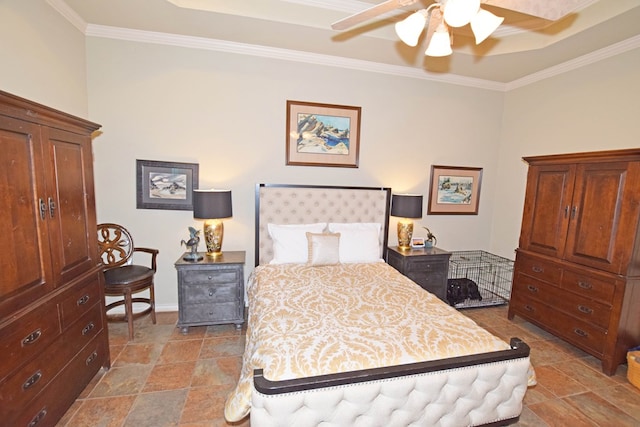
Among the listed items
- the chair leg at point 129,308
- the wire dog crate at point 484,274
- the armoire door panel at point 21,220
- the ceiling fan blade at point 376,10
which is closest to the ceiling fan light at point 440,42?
the ceiling fan blade at point 376,10

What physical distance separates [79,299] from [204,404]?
1139mm

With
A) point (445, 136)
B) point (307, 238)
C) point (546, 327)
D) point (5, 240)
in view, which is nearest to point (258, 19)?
point (307, 238)

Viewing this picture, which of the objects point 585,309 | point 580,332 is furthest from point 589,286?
point 580,332

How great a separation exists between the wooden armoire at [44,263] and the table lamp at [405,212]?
3.02m

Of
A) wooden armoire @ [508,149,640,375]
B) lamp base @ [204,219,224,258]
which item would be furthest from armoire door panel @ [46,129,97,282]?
wooden armoire @ [508,149,640,375]

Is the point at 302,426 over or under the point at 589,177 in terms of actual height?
under

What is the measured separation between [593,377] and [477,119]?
3.10m

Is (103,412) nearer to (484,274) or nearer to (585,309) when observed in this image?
(585,309)

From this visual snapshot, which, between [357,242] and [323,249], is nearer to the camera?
[323,249]

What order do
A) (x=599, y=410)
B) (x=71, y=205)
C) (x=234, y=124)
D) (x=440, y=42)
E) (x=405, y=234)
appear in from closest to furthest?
(x=440, y=42)
(x=71, y=205)
(x=599, y=410)
(x=234, y=124)
(x=405, y=234)

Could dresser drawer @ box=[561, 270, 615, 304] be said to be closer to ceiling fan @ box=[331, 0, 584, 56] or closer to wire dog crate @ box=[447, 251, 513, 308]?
wire dog crate @ box=[447, 251, 513, 308]

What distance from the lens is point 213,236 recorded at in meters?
3.13

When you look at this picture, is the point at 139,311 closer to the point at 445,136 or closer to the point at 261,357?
the point at 261,357

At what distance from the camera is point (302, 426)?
143cm
